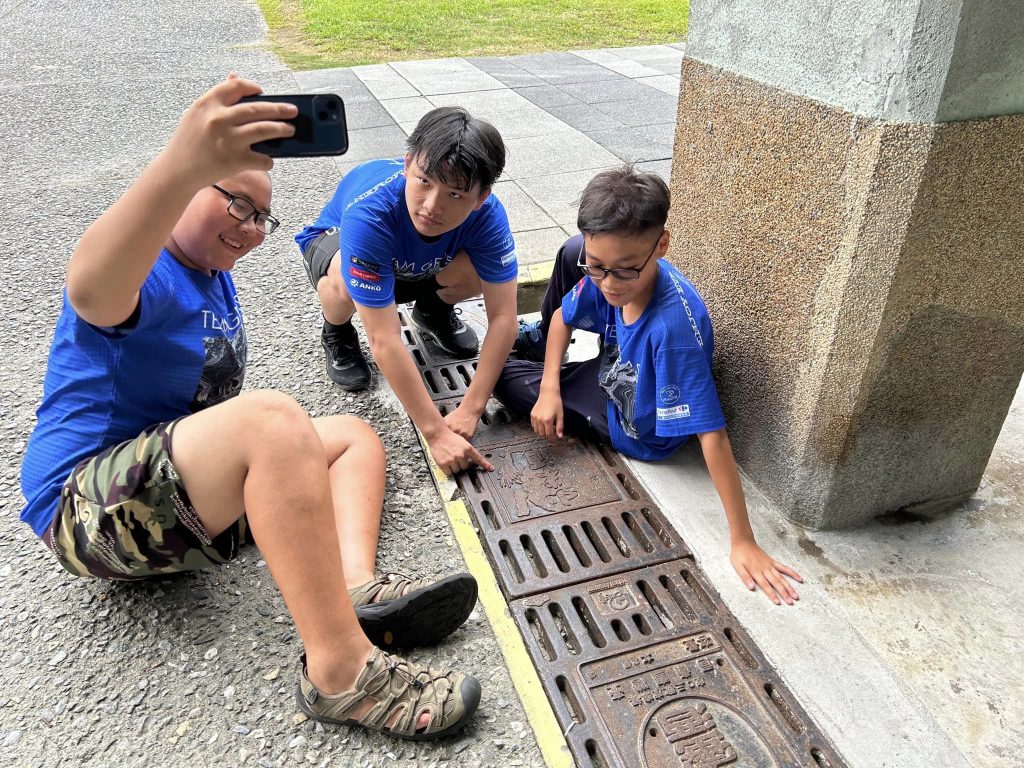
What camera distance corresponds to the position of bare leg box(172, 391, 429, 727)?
1597 mm

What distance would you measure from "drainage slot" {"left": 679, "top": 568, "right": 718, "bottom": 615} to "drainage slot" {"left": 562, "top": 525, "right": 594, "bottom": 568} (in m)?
0.27

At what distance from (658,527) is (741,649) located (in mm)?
483

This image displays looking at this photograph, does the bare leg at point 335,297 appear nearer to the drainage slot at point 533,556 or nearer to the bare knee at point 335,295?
the bare knee at point 335,295

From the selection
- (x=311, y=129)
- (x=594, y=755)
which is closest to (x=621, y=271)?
(x=311, y=129)

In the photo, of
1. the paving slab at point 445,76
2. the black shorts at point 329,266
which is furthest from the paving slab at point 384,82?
the black shorts at point 329,266

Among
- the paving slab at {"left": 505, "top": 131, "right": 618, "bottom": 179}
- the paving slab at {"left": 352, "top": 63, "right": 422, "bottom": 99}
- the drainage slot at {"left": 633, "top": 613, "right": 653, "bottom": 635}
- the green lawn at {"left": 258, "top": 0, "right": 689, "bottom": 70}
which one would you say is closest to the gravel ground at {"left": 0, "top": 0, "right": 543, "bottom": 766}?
the drainage slot at {"left": 633, "top": 613, "right": 653, "bottom": 635}

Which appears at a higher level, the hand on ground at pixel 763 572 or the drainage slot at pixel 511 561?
the hand on ground at pixel 763 572

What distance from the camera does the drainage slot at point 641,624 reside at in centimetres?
203

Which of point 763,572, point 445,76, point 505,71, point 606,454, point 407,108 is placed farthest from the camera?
point 505,71

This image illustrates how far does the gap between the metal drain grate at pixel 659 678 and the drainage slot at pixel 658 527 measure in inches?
3.4

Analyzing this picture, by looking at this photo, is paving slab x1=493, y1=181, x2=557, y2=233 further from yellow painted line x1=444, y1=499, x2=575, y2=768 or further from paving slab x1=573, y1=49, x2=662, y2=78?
paving slab x1=573, y1=49, x2=662, y2=78

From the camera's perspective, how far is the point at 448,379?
123 inches

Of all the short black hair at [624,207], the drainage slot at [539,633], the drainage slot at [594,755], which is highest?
the short black hair at [624,207]

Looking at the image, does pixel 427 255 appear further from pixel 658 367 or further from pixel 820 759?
pixel 820 759
